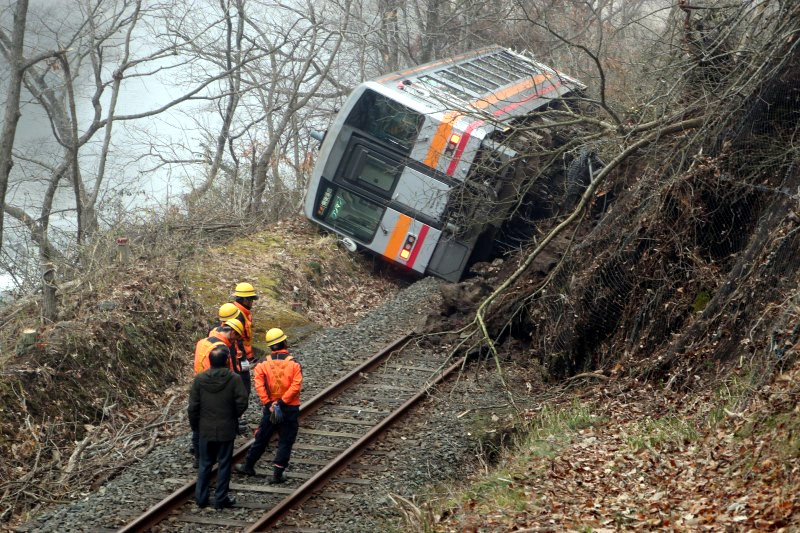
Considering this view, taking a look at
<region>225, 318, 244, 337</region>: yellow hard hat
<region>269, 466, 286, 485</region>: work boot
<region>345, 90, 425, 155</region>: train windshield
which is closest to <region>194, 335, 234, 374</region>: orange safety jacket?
<region>225, 318, 244, 337</region>: yellow hard hat

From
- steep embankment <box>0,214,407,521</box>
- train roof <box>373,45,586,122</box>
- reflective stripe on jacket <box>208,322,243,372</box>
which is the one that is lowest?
steep embankment <box>0,214,407,521</box>

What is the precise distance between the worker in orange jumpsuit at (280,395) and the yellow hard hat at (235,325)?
0.70 meters

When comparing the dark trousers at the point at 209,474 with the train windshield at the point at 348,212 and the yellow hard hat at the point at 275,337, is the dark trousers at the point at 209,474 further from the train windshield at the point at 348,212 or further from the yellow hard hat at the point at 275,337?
the train windshield at the point at 348,212

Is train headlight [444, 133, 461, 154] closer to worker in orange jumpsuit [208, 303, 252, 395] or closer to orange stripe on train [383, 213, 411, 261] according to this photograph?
orange stripe on train [383, 213, 411, 261]

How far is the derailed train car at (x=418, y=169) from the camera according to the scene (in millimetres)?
14000

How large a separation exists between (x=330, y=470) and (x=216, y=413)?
1.35m

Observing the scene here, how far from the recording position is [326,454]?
910 cm

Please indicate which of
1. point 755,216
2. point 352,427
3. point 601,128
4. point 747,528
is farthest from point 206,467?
point 601,128

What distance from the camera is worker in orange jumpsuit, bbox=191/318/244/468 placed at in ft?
27.6

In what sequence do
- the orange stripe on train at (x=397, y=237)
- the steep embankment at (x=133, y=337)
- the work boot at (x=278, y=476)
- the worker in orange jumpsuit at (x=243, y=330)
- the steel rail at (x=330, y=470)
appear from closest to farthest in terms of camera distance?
1. the steel rail at (x=330, y=470)
2. the work boot at (x=278, y=476)
3. the worker in orange jumpsuit at (x=243, y=330)
4. the steep embankment at (x=133, y=337)
5. the orange stripe on train at (x=397, y=237)

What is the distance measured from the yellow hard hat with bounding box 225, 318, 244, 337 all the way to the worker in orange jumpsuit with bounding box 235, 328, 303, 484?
700 millimetres

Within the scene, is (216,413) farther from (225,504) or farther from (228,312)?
(228,312)

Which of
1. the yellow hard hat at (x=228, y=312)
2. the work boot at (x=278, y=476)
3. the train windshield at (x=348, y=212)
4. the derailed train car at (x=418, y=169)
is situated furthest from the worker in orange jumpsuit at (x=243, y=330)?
the train windshield at (x=348, y=212)

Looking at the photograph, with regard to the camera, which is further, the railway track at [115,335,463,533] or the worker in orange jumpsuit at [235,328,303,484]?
the worker in orange jumpsuit at [235,328,303,484]
